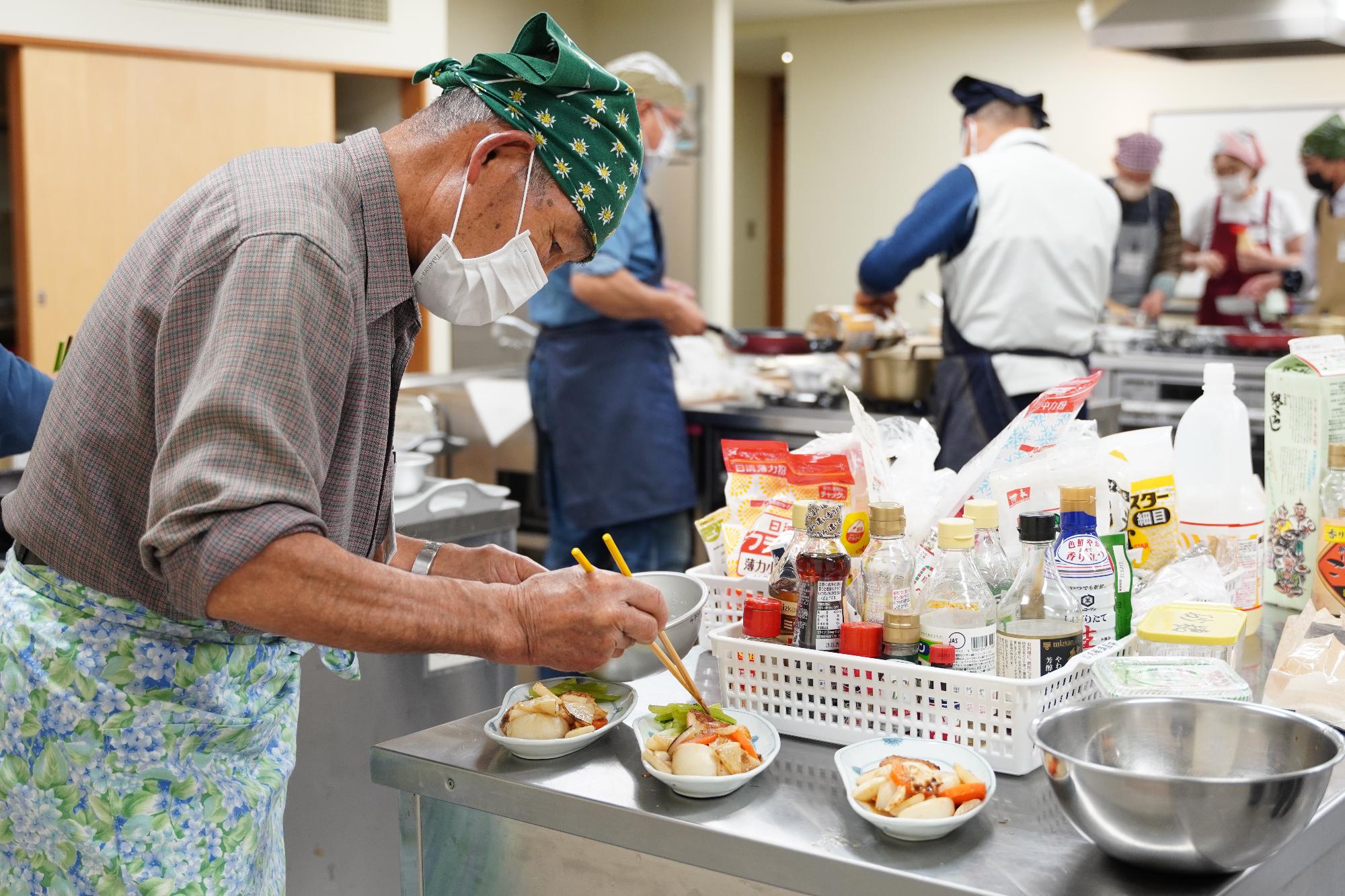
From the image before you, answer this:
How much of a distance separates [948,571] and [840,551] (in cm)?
12

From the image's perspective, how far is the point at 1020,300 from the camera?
3061 mm

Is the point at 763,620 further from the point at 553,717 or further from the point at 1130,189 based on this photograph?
the point at 1130,189

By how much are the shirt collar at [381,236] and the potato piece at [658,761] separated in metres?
0.47

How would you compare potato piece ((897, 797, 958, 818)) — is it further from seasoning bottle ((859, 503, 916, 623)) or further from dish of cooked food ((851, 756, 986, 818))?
seasoning bottle ((859, 503, 916, 623))

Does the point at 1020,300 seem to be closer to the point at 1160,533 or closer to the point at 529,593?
the point at 1160,533

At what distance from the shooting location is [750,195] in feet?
33.2

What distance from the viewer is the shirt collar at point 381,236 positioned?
3.81 feet

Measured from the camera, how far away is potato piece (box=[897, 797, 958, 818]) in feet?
3.41

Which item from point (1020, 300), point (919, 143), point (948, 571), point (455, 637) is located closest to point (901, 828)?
point (948, 571)

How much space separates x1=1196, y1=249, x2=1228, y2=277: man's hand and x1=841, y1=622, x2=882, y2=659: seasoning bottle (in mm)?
5627

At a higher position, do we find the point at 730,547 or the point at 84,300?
the point at 84,300

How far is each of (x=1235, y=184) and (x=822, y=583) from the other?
615 centimetres

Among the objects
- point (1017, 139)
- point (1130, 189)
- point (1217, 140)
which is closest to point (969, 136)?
point (1017, 139)

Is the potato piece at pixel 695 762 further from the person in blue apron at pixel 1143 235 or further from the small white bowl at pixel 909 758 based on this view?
the person in blue apron at pixel 1143 235
